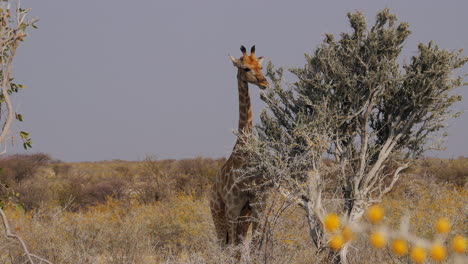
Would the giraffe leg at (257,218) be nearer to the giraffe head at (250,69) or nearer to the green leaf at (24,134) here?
the giraffe head at (250,69)

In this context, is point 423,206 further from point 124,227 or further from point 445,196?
point 124,227

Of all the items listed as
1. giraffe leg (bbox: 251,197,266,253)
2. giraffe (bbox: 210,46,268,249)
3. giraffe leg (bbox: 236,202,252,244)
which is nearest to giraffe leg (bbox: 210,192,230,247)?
giraffe (bbox: 210,46,268,249)

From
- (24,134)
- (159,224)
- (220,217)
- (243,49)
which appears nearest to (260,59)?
(243,49)

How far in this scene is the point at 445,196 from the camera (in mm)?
11492

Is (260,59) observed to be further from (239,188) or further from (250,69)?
(239,188)

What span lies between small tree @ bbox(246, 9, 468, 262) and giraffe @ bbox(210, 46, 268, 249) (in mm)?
Result: 492

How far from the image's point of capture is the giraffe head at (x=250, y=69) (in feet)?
23.3

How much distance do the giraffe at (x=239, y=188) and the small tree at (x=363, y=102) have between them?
0.49 meters

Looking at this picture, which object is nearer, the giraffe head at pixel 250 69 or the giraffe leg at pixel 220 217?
the giraffe head at pixel 250 69

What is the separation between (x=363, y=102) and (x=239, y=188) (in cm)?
252

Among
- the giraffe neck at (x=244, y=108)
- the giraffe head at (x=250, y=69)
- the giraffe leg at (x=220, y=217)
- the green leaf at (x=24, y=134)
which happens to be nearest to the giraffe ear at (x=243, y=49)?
the giraffe head at (x=250, y=69)

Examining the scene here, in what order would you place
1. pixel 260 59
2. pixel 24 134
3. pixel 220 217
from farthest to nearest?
pixel 260 59
pixel 220 217
pixel 24 134

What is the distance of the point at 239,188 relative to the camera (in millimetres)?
6684

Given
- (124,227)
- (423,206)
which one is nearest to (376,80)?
(423,206)
